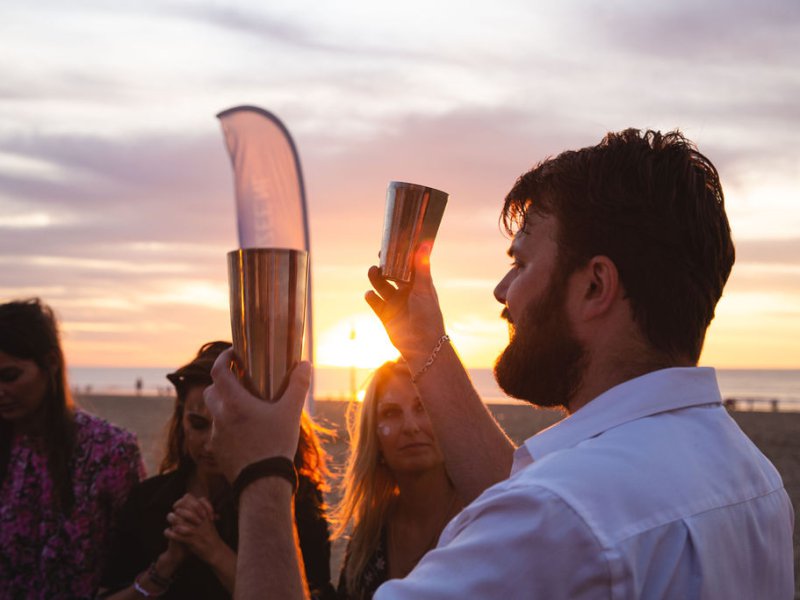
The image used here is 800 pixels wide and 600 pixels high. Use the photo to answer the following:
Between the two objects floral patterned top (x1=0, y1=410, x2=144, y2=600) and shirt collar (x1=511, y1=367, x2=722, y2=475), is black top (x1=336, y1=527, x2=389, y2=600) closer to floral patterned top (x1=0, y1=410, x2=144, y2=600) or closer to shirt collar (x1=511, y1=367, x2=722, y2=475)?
floral patterned top (x1=0, y1=410, x2=144, y2=600)

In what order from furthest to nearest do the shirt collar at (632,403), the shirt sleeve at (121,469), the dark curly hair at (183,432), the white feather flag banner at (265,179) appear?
the white feather flag banner at (265,179) → the shirt sleeve at (121,469) → the dark curly hair at (183,432) → the shirt collar at (632,403)

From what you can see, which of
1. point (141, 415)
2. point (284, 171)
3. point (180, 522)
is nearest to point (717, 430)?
point (180, 522)

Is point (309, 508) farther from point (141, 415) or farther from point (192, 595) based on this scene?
point (141, 415)

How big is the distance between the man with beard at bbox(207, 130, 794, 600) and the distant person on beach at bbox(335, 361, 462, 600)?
253 centimetres

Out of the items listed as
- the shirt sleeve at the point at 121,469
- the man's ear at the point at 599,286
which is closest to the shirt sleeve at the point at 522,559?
the man's ear at the point at 599,286

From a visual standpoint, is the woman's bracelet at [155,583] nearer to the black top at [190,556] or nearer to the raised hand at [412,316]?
the black top at [190,556]

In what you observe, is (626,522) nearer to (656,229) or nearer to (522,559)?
(522,559)

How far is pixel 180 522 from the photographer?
3.64 metres

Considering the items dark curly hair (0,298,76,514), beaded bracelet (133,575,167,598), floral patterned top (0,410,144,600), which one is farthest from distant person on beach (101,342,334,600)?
dark curly hair (0,298,76,514)

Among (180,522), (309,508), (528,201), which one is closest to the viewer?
(528,201)

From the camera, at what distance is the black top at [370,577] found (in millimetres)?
4152

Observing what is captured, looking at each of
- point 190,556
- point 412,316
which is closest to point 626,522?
point 412,316

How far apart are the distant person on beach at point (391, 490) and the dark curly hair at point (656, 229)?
2637 mm

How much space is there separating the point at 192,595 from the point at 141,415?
3484 centimetres
